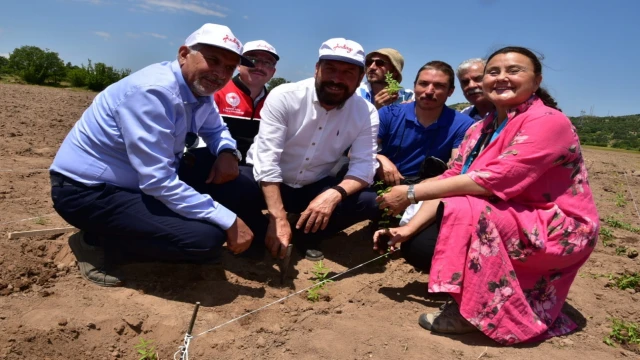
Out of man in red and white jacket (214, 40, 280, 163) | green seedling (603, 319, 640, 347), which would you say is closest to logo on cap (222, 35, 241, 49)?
man in red and white jacket (214, 40, 280, 163)

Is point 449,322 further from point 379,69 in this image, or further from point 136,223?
point 379,69

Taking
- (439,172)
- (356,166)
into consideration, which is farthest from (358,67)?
(439,172)

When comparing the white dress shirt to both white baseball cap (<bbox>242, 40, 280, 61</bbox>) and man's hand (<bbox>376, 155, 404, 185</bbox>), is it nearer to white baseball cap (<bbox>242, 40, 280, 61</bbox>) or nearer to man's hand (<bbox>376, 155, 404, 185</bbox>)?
man's hand (<bbox>376, 155, 404, 185</bbox>)

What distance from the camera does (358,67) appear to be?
339cm

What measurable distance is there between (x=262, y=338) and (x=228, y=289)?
0.66 m

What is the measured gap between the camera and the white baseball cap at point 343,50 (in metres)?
3.24

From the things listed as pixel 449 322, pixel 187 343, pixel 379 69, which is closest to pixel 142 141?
pixel 187 343

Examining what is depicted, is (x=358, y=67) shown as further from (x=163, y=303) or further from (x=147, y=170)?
(x=163, y=303)

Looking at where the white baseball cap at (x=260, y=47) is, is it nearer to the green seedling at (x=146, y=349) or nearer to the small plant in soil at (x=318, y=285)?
the small plant in soil at (x=318, y=285)

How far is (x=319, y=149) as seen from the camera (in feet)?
11.8

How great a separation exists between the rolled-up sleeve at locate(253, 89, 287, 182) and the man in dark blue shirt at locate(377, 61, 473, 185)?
91cm

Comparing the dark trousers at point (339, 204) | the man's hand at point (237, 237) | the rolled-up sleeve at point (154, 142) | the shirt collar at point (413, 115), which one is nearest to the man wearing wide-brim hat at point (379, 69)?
the shirt collar at point (413, 115)

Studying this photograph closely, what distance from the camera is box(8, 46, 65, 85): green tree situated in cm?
2181

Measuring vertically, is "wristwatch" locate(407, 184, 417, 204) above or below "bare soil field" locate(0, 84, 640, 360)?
above
